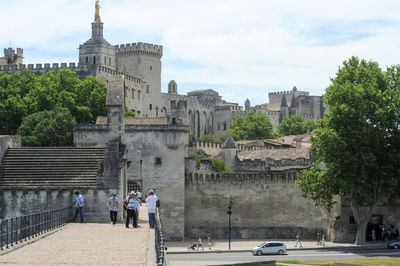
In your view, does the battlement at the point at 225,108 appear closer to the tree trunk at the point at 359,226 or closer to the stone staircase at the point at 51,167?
the tree trunk at the point at 359,226

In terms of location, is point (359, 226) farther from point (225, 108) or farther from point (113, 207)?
point (225, 108)

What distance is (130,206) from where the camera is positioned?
28094 millimetres

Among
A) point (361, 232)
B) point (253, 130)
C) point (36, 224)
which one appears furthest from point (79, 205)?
point (253, 130)

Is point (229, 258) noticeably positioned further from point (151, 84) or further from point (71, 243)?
point (151, 84)

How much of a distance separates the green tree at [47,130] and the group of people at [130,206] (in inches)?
1266

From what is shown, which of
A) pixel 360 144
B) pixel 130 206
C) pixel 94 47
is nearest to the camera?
pixel 130 206

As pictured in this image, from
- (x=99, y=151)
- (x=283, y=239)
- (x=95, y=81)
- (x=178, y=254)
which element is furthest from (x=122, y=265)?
(x=95, y=81)

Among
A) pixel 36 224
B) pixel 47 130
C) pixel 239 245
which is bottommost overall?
pixel 239 245

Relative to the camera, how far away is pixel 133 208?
1109 inches

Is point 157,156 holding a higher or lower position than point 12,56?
lower

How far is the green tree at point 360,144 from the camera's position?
5241 cm

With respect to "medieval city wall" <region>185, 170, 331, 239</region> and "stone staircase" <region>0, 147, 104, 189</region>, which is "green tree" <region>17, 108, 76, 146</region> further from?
"stone staircase" <region>0, 147, 104, 189</region>

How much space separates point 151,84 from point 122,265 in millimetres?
112818

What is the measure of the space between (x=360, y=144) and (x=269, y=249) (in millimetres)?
10619
